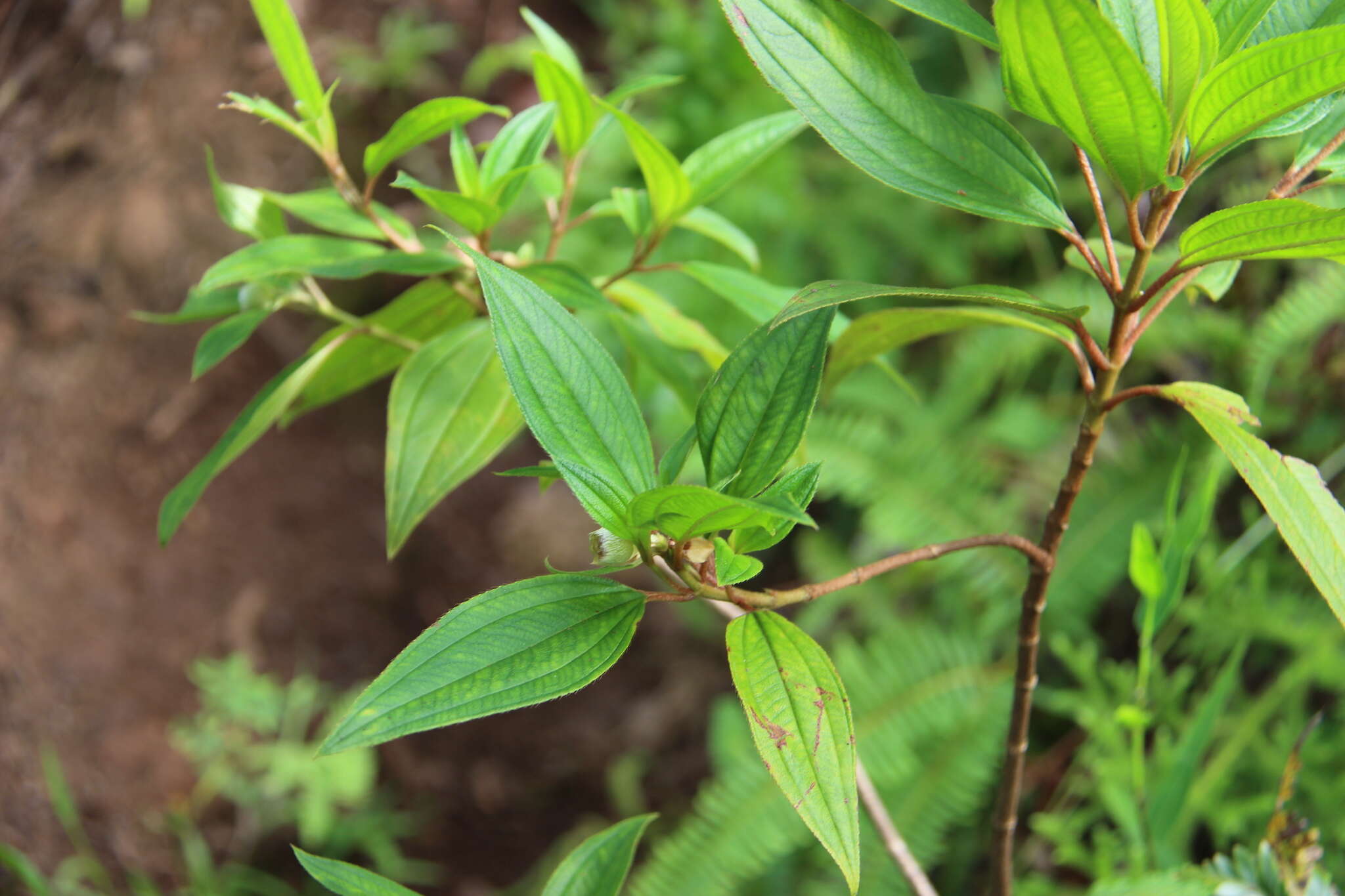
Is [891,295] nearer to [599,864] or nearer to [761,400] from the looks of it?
[761,400]

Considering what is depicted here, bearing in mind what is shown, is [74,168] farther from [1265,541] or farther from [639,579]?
[1265,541]

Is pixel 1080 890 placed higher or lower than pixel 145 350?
lower

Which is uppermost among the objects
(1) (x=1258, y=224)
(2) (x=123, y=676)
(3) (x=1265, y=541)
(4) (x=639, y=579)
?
(1) (x=1258, y=224)

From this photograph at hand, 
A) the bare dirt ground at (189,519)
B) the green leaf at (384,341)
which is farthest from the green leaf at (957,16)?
the bare dirt ground at (189,519)

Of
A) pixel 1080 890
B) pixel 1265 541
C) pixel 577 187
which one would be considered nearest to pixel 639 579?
pixel 577 187

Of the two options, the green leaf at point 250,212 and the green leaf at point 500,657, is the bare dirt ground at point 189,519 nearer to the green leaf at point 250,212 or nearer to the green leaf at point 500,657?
the green leaf at point 250,212

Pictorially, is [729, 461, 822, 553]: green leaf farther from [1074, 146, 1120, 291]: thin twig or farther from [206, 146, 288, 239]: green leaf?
[206, 146, 288, 239]: green leaf

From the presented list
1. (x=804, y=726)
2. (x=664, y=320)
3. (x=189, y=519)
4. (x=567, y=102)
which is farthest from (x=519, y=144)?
(x=189, y=519)
